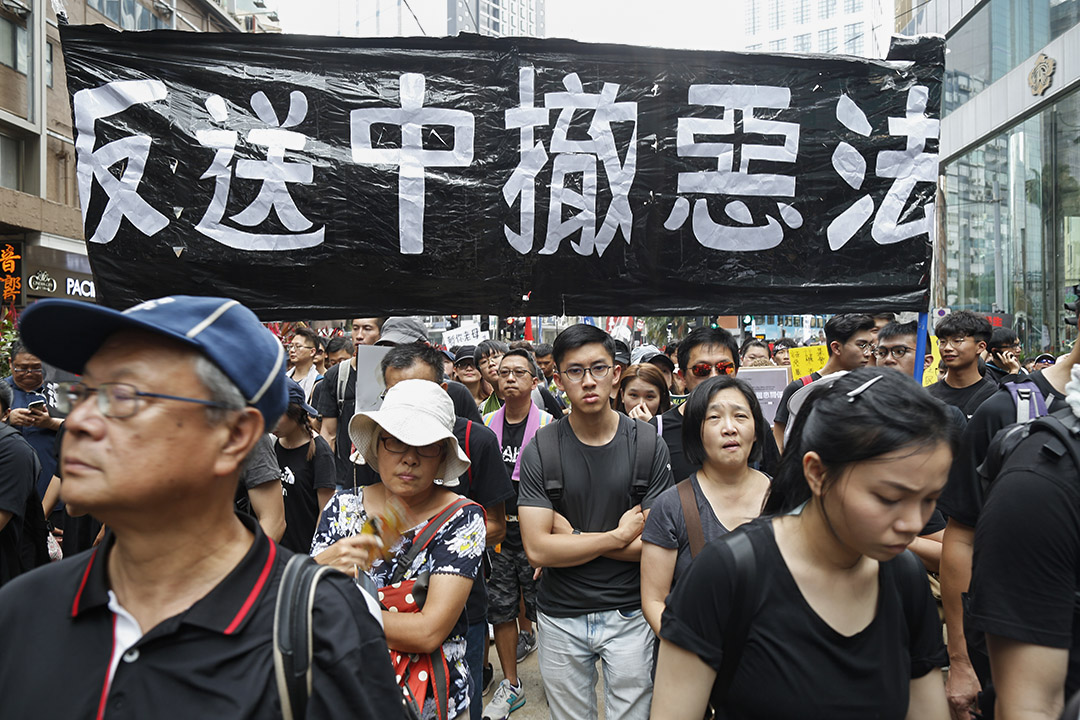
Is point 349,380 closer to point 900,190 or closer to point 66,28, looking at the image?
point 66,28

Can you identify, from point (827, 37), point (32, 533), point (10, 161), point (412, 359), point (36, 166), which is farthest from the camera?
point (827, 37)

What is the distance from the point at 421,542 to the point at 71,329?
1447 millimetres

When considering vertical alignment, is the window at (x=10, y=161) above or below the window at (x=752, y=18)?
below

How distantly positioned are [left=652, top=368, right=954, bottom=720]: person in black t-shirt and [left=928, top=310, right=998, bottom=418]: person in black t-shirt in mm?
3998

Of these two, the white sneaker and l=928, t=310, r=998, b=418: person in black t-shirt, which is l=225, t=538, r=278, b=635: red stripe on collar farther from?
l=928, t=310, r=998, b=418: person in black t-shirt

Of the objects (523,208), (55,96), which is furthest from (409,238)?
(55,96)

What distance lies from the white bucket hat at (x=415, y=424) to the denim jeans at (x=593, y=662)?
998 millimetres

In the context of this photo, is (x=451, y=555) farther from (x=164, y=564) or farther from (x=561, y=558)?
(x=164, y=564)

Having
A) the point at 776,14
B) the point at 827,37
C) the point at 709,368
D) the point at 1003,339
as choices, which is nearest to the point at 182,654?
the point at 709,368

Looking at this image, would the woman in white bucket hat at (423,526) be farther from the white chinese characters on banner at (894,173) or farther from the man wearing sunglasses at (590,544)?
the white chinese characters on banner at (894,173)

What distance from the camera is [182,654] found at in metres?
1.31

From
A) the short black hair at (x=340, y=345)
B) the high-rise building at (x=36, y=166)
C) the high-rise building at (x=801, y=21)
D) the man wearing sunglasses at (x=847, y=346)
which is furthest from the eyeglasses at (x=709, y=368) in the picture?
the high-rise building at (x=801, y=21)

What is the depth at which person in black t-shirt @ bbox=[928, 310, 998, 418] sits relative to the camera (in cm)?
538

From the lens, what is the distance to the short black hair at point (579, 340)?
12.0 feet
